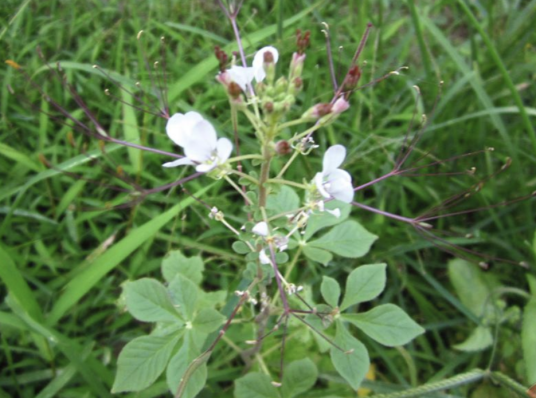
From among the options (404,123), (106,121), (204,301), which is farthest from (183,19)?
(204,301)

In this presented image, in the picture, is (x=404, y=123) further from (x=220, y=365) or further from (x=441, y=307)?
(x=220, y=365)

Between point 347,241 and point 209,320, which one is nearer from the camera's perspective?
point 209,320

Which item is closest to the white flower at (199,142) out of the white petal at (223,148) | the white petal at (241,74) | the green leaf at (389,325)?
the white petal at (223,148)

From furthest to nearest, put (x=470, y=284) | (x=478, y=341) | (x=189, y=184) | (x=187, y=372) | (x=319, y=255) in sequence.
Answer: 1. (x=189, y=184)
2. (x=470, y=284)
3. (x=478, y=341)
4. (x=319, y=255)
5. (x=187, y=372)

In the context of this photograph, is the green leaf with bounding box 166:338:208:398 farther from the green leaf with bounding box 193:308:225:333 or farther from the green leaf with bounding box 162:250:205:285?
the green leaf with bounding box 162:250:205:285

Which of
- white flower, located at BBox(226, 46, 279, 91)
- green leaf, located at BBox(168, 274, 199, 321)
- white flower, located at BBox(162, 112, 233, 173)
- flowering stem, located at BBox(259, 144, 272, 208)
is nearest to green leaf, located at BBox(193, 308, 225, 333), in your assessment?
green leaf, located at BBox(168, 274, 199, 321)

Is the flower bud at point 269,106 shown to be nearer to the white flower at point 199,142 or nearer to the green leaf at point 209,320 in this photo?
the white flower at point 199,142

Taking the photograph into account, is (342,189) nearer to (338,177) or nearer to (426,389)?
(338,177)

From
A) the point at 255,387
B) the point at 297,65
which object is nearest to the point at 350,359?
the point at 255,387
